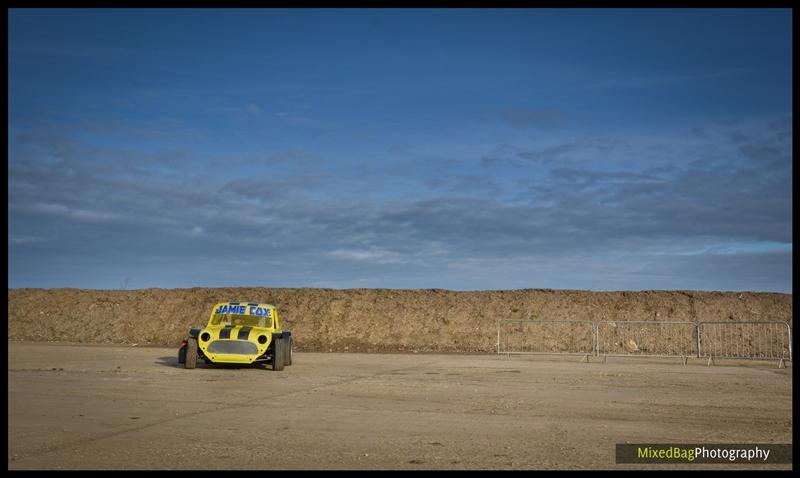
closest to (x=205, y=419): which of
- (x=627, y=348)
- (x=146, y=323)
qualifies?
(x=627, y=348)

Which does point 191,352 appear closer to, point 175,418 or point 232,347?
point 232,347

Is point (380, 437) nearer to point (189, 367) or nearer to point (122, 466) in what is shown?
point (122, 466)

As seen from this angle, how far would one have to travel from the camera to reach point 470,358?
92.6 ft

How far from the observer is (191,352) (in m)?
20.5

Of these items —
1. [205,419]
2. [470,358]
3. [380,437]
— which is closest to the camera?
[380,437]

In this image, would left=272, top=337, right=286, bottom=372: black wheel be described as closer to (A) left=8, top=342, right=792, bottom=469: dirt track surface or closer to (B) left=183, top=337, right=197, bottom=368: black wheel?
(A) left=8, top=342, right=792, bottom=469: dirt track surface

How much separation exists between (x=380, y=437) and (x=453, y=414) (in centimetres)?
262

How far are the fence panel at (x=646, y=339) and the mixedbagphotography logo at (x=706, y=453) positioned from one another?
75.8 ft

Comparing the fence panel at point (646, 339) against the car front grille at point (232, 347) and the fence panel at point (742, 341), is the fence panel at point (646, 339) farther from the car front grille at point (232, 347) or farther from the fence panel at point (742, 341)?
the car front grille at point (232, 347)

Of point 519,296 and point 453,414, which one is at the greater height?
point 519,296

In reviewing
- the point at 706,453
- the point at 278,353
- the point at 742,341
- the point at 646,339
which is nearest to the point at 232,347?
the point at 278,353

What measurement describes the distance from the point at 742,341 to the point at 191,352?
22217 mm

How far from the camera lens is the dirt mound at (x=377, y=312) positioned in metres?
35.0

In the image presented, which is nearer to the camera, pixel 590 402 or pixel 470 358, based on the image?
pixel 590 402
